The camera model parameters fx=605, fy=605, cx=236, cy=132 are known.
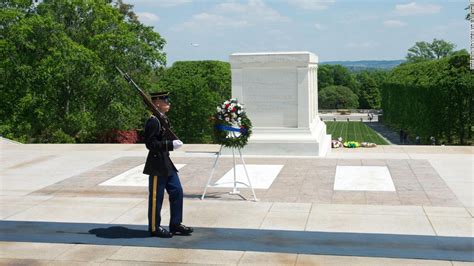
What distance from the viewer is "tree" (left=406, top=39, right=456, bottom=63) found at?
124938mm

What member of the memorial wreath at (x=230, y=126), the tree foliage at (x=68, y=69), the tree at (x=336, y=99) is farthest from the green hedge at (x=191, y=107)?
the tree at (x=336, y=99)

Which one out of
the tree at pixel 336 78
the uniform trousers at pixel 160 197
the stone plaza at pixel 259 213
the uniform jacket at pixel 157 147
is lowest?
the stone plaza at pixel 259 213

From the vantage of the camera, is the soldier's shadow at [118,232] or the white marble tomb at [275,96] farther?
the white marble tomb at [275,96]

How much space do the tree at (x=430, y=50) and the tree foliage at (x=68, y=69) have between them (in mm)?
98393

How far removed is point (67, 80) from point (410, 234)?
29.9 m

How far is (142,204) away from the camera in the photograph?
30.9 feet

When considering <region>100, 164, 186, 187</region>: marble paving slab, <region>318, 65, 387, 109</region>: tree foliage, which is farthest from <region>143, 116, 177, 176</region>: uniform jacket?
<region>318, 65, 387, 109</region>: tree foliage

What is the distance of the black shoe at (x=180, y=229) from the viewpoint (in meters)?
7.43

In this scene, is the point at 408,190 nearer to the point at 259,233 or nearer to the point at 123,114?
the point at 259,233

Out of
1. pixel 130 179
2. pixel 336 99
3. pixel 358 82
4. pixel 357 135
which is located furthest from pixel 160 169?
pixel 358 82

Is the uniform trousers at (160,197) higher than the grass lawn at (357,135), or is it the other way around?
the uniform trousers at (160,197)

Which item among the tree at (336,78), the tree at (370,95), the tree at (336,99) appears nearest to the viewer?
the tree at (336,99)

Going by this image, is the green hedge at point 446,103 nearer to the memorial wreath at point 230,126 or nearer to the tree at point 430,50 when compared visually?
the memorial wreath at point 230,126

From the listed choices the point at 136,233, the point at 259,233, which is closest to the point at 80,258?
the point at 136,233
